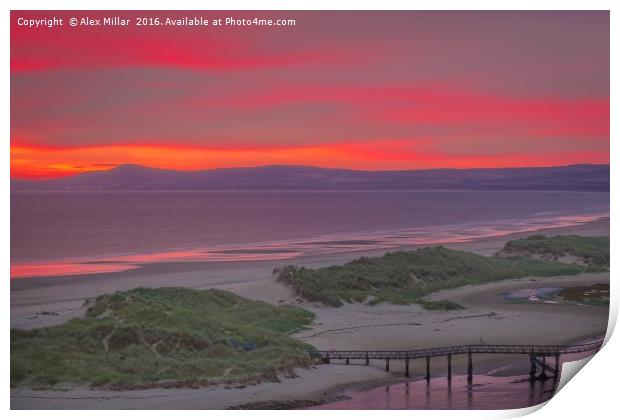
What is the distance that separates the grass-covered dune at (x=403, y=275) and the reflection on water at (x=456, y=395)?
9.46 ft

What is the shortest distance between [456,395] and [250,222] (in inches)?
328

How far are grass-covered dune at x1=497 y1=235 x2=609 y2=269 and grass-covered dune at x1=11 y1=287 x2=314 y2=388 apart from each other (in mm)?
7846

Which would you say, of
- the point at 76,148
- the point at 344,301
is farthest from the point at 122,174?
the point at 344,301

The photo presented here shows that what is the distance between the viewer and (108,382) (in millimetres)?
13297

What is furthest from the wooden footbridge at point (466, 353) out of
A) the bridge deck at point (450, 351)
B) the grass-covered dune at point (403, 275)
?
the grass-covered dune at point (403, 275)

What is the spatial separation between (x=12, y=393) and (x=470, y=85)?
28.2 feet

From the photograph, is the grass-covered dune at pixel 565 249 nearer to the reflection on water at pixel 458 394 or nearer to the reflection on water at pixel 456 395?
the reflection on water at pixel 458 394

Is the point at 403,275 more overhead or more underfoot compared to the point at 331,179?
more underfoot

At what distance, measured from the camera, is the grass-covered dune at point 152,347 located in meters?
13.4

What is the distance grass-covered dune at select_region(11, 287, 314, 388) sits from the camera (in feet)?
44.1

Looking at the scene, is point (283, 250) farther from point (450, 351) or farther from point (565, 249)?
point (565, 249)

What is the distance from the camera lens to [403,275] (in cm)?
1856

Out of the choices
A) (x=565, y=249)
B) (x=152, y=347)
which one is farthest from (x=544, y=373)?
(x=565, y=249)
